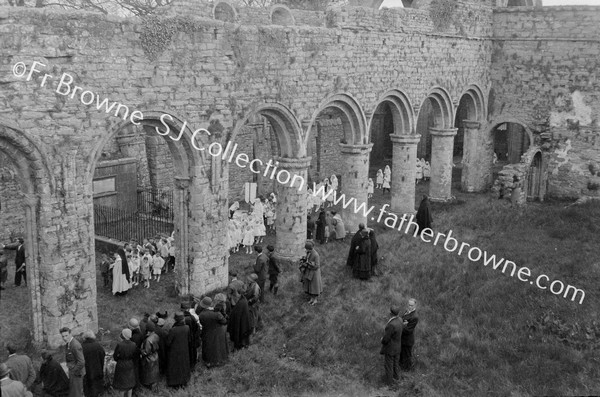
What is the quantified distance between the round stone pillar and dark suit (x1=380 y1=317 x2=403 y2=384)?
1562cm

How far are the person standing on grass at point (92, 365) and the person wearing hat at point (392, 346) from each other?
4595mm

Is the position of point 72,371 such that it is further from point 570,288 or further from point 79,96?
point 570,288

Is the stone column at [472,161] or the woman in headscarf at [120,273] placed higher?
the stone column at [472,161]

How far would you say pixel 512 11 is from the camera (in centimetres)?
2467

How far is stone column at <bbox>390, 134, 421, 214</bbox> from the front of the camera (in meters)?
21.3

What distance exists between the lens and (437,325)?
13047 mm

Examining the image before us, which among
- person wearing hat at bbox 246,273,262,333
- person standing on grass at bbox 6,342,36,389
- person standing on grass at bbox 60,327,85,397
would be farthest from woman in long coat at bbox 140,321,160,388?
person wearing hat at bbox 246,273,262,333

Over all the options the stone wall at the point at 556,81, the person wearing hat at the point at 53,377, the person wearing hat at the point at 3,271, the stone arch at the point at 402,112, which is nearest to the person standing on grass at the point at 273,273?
the person wearing hat at the point at 53,377

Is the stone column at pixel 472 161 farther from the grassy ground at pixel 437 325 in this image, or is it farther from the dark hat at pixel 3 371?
the dark hat at pixel 3 371

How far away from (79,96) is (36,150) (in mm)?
1262

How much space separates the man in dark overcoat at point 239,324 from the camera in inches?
480

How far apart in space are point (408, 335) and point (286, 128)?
7223 mm

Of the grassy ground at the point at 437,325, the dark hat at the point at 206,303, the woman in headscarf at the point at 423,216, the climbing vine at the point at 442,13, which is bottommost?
the grassy ground at the point at 437,325

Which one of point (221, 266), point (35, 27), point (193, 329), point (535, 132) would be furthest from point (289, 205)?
point (535, 132)
